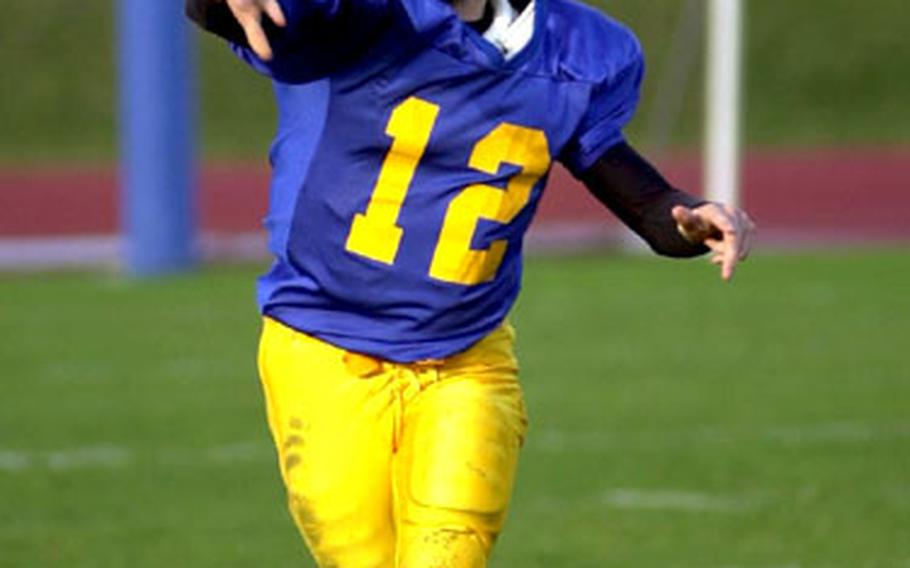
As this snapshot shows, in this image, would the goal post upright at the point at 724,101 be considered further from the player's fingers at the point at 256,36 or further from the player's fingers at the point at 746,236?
the player's fingers at the point at 256,36

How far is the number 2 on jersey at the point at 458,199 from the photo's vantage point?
179 inches

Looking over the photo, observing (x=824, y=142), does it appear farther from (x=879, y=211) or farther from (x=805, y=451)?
(x=805, y=451)

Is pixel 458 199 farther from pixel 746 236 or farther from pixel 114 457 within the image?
pixel 114 457

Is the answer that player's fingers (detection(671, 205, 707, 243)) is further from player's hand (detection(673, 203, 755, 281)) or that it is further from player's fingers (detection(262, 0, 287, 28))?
player's fingers (detection(262, 0, 287, 28))

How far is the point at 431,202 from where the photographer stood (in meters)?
4.57

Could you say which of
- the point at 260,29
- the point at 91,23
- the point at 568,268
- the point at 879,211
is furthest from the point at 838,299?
the point at 91,23

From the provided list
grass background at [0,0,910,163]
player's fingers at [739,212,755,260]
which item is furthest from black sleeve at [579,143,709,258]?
grass background at [0,0,910,163]

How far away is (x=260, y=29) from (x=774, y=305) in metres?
8.78

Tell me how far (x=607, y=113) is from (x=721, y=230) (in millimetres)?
457

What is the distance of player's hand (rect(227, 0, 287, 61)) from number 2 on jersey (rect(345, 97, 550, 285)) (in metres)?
0.54

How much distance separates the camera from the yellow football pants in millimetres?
4477

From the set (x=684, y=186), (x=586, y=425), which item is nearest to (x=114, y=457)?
(x=586, y=425)

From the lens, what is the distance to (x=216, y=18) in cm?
415

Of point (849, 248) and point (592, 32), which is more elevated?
point (592, 32)
